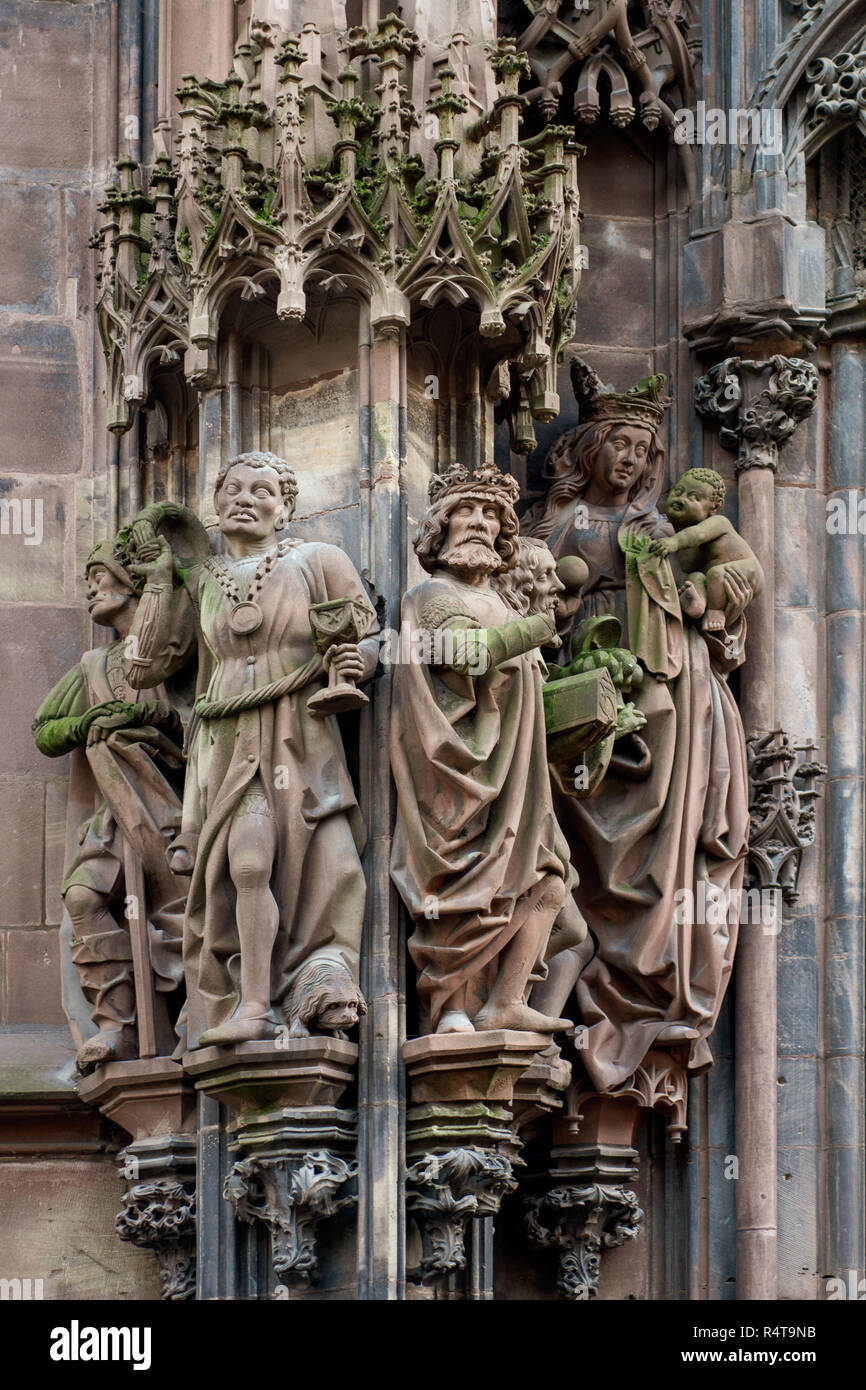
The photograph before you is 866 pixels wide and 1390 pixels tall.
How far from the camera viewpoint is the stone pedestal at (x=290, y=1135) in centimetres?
1118

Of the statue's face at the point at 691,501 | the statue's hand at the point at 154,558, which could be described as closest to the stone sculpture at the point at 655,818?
the statue's face at the point at 691,501

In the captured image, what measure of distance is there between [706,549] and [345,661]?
6.41 ft

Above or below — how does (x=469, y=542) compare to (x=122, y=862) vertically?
above

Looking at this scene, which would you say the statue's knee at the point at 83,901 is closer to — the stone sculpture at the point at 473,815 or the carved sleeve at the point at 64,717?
the carved sleeve at the point at 64,717

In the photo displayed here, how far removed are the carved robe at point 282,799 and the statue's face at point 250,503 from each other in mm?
197

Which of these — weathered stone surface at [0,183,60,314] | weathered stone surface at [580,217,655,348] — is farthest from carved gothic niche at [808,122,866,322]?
weathered stone surface at [0,183,60,314]

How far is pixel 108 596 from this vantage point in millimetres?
12328

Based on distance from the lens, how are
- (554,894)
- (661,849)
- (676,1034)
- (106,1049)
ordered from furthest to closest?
(661,849)
(676,1034)
(106,1049)
(554,894)

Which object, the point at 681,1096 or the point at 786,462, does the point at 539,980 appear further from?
the point at 786,462

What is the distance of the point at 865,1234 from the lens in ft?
41.0

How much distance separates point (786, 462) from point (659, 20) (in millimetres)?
1876

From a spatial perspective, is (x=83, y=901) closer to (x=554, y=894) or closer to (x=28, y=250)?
(x=554, y=894)

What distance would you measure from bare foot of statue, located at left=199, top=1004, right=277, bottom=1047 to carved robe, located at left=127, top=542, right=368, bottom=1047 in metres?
0.10

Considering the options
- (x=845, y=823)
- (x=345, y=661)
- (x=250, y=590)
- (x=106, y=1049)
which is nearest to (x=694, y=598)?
(x=845, y=823)
